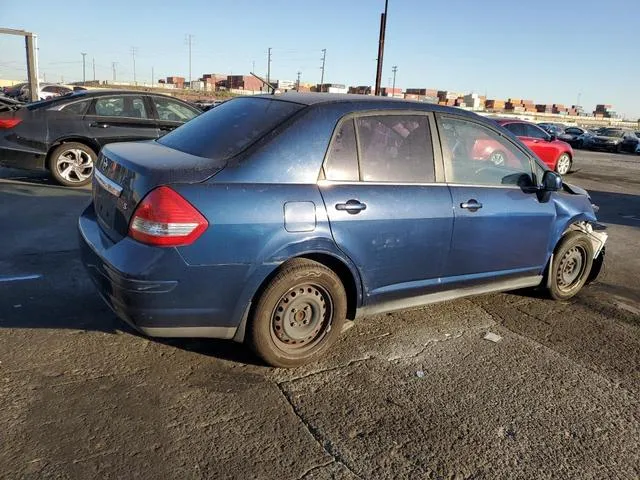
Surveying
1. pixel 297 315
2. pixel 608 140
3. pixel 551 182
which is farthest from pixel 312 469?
pixel 608 140

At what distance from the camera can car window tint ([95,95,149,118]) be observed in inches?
339

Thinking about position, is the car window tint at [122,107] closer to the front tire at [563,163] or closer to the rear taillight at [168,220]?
the rear taillight at [168,220]

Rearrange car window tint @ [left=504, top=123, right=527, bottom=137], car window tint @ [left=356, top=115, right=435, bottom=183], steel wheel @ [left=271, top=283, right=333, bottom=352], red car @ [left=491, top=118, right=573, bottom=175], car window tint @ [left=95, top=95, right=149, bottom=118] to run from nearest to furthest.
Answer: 1. steel wheel @ [left=271, top=283, right=333, bottom=352]
2. car window tint @ [left=356, top=115, right=435, bottom=183]
3. car window tint @ [left=95, top=95, right=149, bottom=118]
4. car window tint @ [left=504, top=123, right=527, bottom=137]
5. red car @ [left=491, top=118, right=573, bottom=175]

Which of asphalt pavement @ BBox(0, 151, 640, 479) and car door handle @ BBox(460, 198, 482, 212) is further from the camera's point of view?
car door handle @ BBox(460, 198, 482, 212)

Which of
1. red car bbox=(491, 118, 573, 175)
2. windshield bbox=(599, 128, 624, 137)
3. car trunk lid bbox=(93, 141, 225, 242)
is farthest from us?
windshield bbox=(599, 128, 624, 137)

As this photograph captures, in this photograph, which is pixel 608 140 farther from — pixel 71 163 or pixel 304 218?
pixel 304 218

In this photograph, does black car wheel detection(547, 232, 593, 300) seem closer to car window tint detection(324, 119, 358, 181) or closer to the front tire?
car window tint detection(324, 119, 358, 181)

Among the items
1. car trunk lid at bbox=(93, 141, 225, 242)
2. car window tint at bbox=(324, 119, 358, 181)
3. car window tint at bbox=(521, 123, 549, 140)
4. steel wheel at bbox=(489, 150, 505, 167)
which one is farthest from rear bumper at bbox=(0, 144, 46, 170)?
car window tint at bbox=(521, 123, 549, 140)

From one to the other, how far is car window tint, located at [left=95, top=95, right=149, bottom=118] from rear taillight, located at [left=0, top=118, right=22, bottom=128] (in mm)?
1156

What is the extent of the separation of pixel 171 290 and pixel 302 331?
89 centimetres

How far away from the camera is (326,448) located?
8.49ft

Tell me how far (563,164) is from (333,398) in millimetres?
14821

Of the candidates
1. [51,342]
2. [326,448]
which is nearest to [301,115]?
[326,448]

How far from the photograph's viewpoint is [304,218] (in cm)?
309
